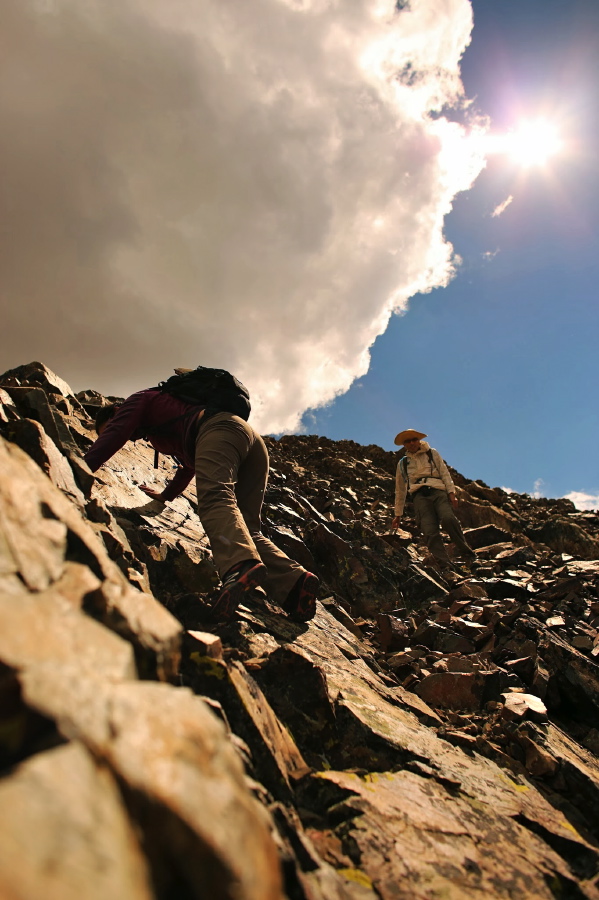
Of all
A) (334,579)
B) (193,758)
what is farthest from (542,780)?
(334,579)

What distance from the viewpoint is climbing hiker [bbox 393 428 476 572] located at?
10.1 m

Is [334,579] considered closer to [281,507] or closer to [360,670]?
[281,507]

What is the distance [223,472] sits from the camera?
4.33 m

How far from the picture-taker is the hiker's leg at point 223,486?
151 inches

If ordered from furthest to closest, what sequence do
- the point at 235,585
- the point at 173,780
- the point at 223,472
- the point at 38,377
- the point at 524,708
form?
the point at 38,377
the point at 223,472
the point at 524,708
the point at 235,585
the point at 173,780

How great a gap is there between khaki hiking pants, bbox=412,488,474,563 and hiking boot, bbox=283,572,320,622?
6095mm

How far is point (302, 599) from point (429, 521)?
252 inches

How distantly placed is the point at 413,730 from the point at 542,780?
38.3 inches

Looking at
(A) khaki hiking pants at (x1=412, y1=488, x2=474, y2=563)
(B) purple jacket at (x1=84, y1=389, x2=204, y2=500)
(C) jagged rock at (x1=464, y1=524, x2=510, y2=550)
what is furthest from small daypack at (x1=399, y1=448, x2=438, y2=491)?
(B) purple jacket at (x1=84, y1=389, x2=204, y2=500)

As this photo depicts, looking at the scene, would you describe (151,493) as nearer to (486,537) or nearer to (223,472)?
(223,472)

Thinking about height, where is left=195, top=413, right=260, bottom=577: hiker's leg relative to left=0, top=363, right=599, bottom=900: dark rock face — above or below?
above

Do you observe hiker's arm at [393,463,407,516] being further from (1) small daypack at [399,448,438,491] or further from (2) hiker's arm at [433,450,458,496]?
(2) hiker's arm at [433,450,458,496]

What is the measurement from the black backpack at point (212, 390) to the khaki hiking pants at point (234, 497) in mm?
175

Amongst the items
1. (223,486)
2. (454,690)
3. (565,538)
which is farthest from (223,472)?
(565,538)
